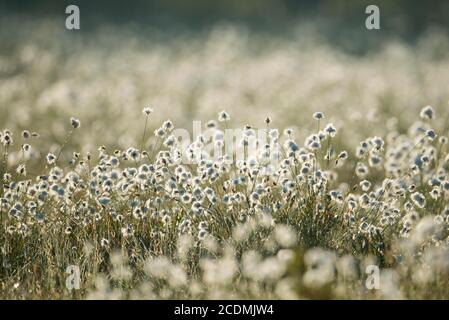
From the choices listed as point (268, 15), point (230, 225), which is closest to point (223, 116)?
point (230, 225)

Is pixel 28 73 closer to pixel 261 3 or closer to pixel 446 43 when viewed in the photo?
pixel 446 43

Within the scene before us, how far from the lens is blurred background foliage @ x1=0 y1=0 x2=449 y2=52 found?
58.8 feet

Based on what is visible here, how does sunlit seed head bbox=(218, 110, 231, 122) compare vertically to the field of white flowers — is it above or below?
above

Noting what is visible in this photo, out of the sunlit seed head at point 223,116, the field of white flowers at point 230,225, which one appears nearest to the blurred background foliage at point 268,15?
the field of white flowers at point 230,225

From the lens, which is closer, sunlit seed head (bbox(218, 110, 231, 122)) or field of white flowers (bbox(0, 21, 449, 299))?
field of white flowers (bbox(0, 21, 449, 299))

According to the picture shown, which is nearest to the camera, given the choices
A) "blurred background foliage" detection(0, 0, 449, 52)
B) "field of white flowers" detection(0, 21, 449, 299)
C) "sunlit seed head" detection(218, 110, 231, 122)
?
"field of white flowers" detection(0, 21, 449, 299)

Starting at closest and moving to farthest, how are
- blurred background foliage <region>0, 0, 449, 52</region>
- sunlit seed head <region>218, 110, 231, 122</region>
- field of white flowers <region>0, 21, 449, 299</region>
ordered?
field of white flowers <region>0, 21, 449, 299</region> < sunlit seed head <region>218, 110, 231, 122</region> < blurred background foliage <region>0, 0, 449, 52</region>

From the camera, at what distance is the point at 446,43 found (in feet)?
47.7

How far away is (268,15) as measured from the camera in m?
21.0

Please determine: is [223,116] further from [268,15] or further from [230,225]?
[268,15]

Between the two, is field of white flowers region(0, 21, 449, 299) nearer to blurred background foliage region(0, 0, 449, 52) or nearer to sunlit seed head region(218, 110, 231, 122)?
sunlit seed head region(218, 110, 231, 122)

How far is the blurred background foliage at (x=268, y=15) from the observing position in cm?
1792

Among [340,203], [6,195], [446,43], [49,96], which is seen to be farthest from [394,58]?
[6,195]

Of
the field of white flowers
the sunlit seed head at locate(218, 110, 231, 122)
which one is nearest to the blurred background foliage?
the field of white flowers
